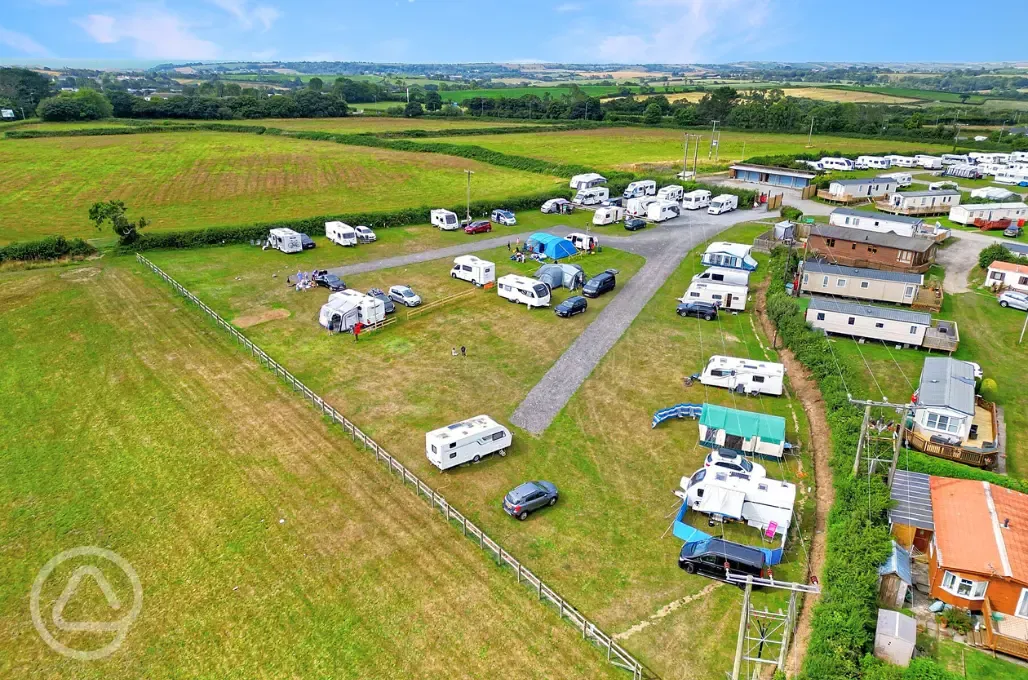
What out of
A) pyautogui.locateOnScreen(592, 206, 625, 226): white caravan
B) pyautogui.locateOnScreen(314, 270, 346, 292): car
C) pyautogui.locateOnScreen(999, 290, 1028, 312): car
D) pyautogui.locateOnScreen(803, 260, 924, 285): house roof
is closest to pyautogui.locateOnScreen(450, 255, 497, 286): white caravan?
pyautogui.locateOnScreen(314, 270, 346, 292): car

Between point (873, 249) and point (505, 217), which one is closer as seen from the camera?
point (873, 249)

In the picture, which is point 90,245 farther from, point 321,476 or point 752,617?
point 752,617

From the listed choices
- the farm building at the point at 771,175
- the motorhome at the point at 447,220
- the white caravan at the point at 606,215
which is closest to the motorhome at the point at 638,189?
the white caravan at the point at 606,215

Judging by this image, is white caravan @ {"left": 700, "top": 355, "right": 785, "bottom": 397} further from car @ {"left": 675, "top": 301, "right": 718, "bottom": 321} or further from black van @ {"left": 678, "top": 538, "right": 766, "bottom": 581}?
black van @ {"left": 678, "top": 538, "right": 766, "bottom": 581}

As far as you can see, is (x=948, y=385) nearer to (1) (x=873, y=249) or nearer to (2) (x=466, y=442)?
(2) (x=466, y=442)

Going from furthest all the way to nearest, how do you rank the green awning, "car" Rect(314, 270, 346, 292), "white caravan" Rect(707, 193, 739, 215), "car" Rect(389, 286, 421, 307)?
"white caravan" Rect(707, 193, 739, 215) < "car" Rect(314, 270, 346, 292) < "car" Rect(389, 286, 421, 307) < the green awning

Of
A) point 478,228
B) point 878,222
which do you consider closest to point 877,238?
point 878,222
